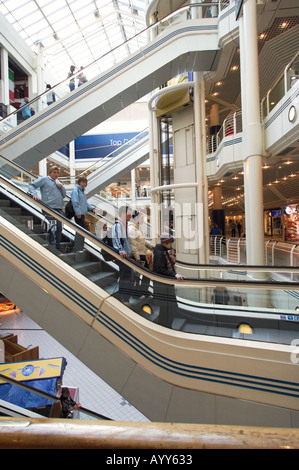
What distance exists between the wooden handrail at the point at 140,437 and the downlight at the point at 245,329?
2.94 metres

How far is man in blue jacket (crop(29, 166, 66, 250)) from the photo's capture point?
4.46 meters

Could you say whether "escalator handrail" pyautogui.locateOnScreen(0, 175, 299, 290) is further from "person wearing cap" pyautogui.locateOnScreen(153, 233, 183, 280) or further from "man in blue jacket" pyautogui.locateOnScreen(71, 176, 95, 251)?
"man in blue jacket" pyautogui.locateOnScreen(71, 176, 95, 251)

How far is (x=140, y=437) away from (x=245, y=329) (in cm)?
318

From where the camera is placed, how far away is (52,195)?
5195mm

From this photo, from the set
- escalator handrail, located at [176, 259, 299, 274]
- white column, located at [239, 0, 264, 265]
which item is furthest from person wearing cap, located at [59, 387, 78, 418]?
white column, located at [239, 0, 264, 265]

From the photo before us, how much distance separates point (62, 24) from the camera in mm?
21344

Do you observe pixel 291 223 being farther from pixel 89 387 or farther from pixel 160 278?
pixel 160 278

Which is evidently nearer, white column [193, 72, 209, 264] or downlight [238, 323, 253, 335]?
downlight [238, 323, 253, 335]

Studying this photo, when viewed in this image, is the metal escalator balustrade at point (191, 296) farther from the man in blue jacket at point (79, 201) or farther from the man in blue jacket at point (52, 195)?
the man in blue jacket at point (79, 201)

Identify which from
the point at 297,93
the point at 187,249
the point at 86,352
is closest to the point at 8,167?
the point at 86,352

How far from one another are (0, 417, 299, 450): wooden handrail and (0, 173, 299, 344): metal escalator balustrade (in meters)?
2.91

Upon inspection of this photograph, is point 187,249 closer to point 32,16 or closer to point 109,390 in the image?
point 109,390

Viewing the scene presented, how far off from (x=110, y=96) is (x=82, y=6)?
18.9 meters

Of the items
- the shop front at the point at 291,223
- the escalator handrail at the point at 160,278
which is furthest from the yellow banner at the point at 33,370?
the shop front at the point at 291,223
